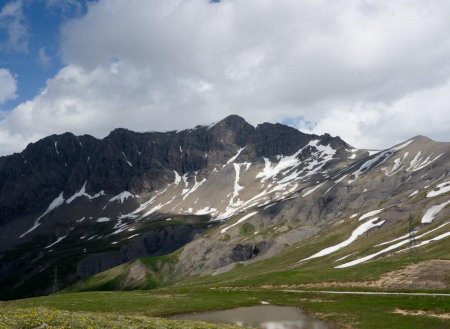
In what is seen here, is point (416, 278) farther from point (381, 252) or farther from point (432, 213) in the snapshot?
point (432, 213)

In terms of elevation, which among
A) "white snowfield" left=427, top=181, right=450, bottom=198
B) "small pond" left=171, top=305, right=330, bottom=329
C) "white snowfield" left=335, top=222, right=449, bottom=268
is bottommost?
"white snowfield" left=335, top=222, right=449, bottom=268

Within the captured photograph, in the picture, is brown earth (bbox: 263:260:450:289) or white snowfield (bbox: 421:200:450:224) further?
white snowfield (bbox: 421:200:450:224)

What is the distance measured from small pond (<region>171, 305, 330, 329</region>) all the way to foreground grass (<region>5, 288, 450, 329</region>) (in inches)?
98.3

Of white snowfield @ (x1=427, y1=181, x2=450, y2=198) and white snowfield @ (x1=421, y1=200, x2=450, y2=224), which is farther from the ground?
white snowfield @ (x1=427, y1=181, x2=450, y2=198)

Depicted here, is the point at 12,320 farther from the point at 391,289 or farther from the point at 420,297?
the point at 391,289

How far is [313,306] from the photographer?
2670 inches

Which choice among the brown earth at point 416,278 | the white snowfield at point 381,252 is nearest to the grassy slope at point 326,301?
the brown earth at point 416,278

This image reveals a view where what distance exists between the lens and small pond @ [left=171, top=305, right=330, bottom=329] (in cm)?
5523

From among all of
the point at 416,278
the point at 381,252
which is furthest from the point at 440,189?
the point at 416,278

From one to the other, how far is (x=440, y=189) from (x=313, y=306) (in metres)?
122

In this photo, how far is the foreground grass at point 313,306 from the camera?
51188 millimetres

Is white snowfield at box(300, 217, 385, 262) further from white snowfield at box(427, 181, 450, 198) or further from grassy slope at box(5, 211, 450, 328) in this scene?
white snowfield at box(427, 181, 450, 198)

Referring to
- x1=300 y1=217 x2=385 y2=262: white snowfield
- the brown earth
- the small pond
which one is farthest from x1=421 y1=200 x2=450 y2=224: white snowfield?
the small pond

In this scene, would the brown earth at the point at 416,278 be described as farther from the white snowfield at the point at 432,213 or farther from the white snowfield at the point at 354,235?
the white snowfield at the point at 432,213
